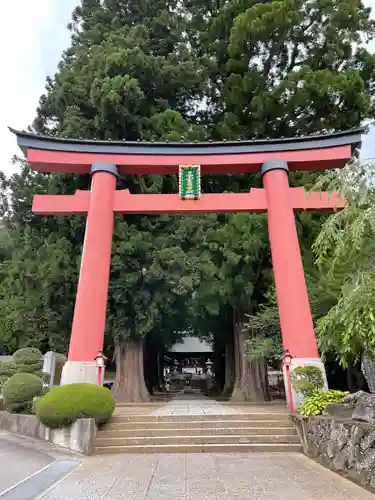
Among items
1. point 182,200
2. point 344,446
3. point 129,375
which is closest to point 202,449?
point 344,446

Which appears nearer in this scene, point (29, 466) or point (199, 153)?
point (29, 466)

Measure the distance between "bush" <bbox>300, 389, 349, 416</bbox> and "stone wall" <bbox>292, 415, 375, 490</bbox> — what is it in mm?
239

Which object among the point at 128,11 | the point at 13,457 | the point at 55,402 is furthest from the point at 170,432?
the point at 128,11

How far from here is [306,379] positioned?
689 centimetres

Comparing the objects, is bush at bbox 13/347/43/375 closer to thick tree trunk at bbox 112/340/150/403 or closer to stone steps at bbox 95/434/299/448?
thick tree trunk at bbox 112/340/150/403

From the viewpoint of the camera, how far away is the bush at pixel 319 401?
19.0 feet

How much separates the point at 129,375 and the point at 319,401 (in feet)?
24.6

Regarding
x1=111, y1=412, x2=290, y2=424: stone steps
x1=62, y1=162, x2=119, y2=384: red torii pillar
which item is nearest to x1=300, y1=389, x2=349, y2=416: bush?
x1=111, y1=412, x2=290, y2=424: stone steps

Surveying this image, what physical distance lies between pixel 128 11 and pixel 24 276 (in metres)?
11.4

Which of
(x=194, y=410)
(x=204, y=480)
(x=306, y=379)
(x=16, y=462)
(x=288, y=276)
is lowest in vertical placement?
(x=204, y=480)

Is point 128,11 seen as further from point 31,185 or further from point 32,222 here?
point 32,222

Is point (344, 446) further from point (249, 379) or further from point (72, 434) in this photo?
point (249, 379)

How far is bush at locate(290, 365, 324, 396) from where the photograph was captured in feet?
21.9

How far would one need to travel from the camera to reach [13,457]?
516cm
